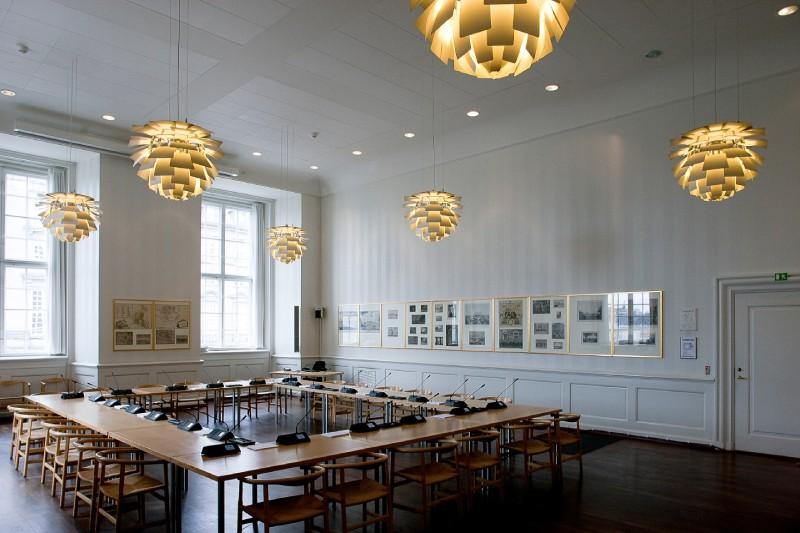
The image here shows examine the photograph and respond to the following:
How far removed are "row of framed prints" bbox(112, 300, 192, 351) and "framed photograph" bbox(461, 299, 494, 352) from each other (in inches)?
228

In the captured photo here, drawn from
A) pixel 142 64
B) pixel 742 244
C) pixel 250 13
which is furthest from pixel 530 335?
pixel 142 64

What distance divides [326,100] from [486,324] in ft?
15.8

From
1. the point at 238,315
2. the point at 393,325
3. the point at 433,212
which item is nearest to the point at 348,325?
the point at 393,325

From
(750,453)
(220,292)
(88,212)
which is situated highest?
(88,212)

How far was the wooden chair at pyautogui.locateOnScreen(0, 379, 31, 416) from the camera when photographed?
1025 cm

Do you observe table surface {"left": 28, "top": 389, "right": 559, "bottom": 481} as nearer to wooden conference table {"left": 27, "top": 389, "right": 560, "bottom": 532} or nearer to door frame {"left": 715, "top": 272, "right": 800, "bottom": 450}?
wooden conference table {"left": 27, "top": 389, "right": 560, "bottom": 532}

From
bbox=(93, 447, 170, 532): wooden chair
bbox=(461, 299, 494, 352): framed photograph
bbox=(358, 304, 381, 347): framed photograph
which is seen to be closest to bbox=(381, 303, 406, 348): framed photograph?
bbox=(358, 304, 381, 347): framed photograph

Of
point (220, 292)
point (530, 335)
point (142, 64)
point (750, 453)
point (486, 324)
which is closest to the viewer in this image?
point (750, 453)

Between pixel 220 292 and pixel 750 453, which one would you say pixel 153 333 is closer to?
pixel 220 292

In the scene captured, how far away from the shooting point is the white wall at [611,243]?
7570mm

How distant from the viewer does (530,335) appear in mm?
9820

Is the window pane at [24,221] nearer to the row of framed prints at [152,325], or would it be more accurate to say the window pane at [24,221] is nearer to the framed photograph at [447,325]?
the row of framed prints at [152,325]

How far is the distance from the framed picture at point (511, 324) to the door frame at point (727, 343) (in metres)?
3.03

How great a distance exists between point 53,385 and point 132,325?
1.78m
